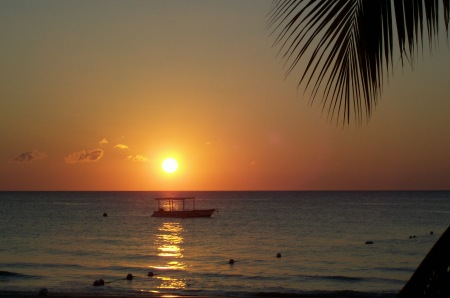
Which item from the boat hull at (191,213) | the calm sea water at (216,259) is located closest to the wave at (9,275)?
the calm sea water at (216,259)

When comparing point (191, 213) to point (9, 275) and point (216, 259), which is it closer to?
point (216, 259)

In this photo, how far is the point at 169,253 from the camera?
44.3 m

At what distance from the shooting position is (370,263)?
121 ft

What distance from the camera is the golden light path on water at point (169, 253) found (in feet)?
93.9

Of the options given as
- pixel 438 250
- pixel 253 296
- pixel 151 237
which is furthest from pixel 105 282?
pixel 151 237

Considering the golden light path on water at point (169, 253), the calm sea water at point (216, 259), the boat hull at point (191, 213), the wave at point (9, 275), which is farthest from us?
the boat hull at point (191, 213)

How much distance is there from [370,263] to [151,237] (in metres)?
27.3

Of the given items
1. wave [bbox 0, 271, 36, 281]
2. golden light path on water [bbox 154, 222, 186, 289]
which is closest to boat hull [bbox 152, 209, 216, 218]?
golden light path on water [bbox 154, 222, 186, 289]

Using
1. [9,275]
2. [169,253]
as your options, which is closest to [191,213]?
[169,253]

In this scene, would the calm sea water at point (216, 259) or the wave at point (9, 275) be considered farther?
the wave at point (9, 275)

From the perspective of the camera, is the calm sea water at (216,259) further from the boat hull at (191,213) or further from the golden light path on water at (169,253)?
the boat hull at (191,213)

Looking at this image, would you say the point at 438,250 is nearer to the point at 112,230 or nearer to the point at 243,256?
the point at 243,256

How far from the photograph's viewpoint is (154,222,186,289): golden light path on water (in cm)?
2861

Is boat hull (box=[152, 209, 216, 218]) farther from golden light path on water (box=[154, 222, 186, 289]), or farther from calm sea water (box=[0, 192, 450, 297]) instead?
calm sea water (box=[0, 192, 450, 297])
